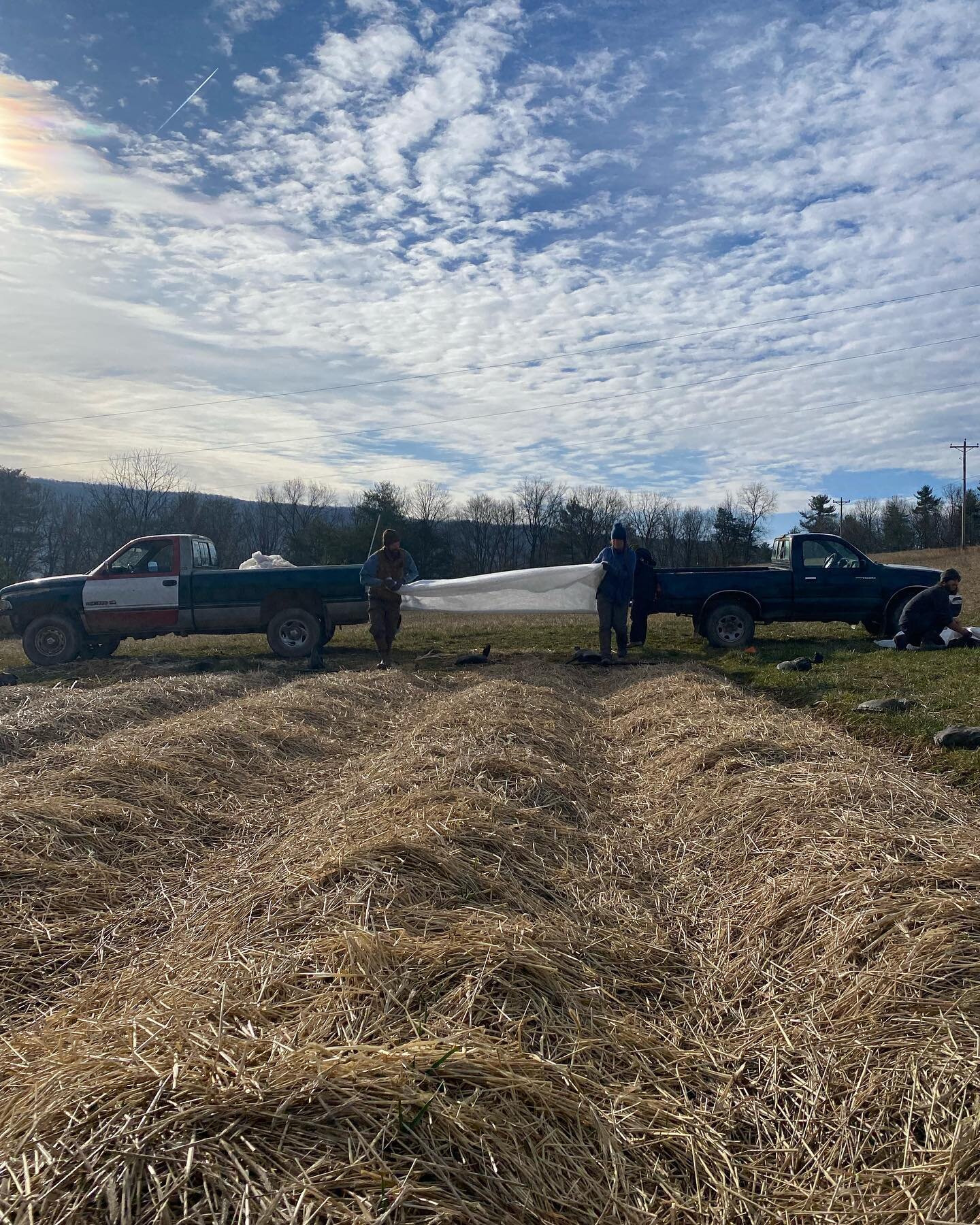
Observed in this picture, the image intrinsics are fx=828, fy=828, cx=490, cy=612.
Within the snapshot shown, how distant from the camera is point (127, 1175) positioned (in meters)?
2.07

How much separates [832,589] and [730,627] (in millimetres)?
1940

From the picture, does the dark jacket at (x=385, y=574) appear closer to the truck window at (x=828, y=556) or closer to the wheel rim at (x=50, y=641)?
the wheel rim at (x=50, y=641)

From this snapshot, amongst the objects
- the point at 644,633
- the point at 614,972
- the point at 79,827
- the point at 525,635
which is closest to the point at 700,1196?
the point at 614,972

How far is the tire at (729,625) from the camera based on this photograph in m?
14.4

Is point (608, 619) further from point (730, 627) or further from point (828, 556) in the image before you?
point (828, 556)

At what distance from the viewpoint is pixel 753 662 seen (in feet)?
42.2

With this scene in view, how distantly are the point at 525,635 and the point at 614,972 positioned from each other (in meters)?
14.8

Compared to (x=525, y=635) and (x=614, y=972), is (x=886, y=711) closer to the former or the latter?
(x=614, y=972)

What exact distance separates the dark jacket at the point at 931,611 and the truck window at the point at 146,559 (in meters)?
12.2

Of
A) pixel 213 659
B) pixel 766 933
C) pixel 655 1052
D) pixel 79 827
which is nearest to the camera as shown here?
pixel 655 1052

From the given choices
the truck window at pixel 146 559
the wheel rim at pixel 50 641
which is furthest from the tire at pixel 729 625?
the wheel rim at pixel 50 641

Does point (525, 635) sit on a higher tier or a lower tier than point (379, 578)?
lower

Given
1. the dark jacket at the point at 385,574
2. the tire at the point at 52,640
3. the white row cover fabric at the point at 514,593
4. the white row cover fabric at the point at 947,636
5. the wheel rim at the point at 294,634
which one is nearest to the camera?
the dark jacket at the point at 385,574

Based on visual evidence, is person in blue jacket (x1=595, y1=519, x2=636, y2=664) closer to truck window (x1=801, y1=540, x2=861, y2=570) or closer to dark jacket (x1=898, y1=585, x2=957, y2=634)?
truck window (x1=801, y1=540, x2=861, y2=570)
